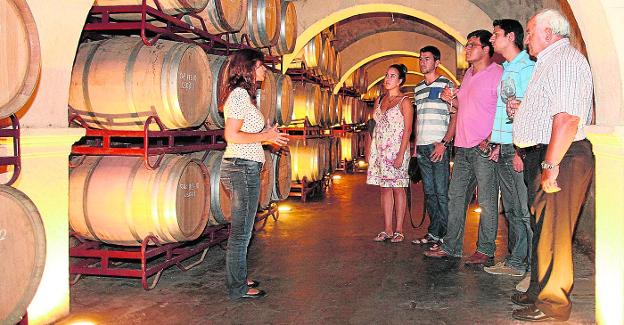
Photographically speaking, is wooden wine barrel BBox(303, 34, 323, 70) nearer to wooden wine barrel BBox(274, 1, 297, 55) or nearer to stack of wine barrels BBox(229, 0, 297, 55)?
wooden wine barrel BBox(274, 1, 297, 55)

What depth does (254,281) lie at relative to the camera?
425 cm

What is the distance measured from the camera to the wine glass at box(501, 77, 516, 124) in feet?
13.1

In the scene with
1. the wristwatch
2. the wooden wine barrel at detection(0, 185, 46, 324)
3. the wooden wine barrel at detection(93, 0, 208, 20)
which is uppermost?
the wooden wine barrel at detection(93, 0, 208, 20)

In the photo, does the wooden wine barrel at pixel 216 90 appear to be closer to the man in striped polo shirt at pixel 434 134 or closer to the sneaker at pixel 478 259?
the man in striped polo shirt at pixel 434 134

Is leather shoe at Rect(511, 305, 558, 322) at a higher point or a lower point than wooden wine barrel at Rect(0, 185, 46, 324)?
lower

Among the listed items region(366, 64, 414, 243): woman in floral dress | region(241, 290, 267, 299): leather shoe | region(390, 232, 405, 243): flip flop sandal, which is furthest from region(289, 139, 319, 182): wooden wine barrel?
region(241, 290, 267, 299): leather shoe

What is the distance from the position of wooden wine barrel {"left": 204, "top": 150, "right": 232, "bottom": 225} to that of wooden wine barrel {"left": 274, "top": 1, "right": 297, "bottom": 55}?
242 centimetres

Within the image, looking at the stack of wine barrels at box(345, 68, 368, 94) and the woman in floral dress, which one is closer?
the woman in floral dress

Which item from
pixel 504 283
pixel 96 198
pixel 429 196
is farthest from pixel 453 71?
pixel 96 198

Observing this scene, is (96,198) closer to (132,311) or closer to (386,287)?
(132,311)

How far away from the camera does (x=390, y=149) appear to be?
226 inches

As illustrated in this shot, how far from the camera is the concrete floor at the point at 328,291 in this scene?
3607 mm

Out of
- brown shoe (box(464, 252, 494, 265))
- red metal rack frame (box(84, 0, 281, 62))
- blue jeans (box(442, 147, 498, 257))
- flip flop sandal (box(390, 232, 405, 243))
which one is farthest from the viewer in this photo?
flip flop sandal (box(390, 232, 405, 243))

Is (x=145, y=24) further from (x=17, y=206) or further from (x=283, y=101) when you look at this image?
(x=283, y=101)
